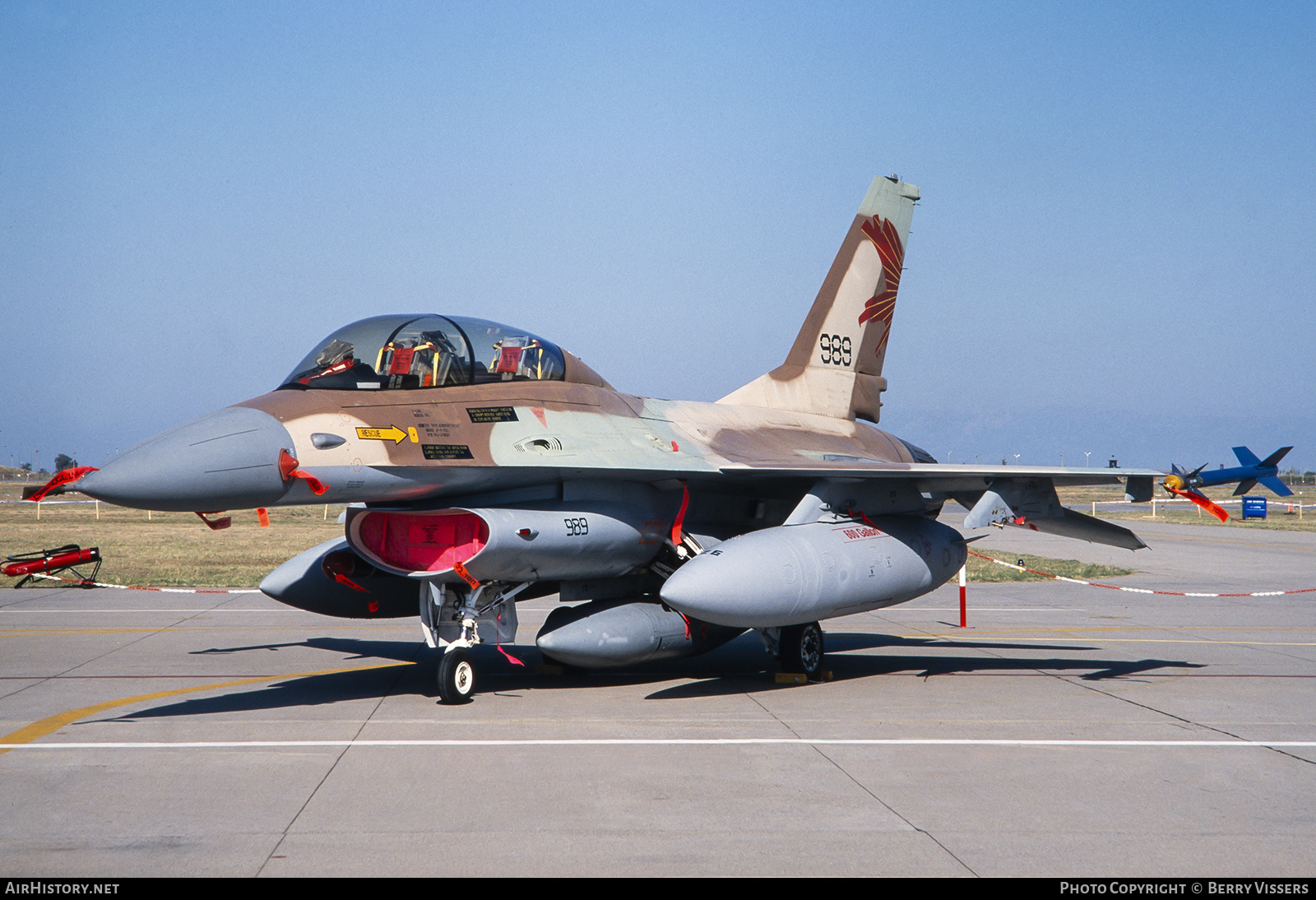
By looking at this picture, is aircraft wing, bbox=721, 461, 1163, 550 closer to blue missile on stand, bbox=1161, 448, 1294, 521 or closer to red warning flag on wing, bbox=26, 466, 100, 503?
→ blue missile on stand, bbox=1161, 448, 1294, 521

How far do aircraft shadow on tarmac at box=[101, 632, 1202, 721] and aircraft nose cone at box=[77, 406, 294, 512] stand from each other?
2.28 m

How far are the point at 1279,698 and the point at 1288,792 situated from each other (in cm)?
372

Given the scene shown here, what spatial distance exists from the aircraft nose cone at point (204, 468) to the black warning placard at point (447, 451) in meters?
1.14

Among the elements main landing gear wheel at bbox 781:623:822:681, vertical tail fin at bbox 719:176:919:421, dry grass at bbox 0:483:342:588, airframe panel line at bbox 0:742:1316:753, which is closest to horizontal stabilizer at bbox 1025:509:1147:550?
main landing gear wheel at bbox 781:623:822:681

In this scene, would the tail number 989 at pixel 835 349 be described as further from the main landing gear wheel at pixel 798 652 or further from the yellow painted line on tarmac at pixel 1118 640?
the main landing gear wheel at pixel 798 652

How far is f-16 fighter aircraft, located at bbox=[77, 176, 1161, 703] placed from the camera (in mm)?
7984

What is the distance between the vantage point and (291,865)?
4.74 meters

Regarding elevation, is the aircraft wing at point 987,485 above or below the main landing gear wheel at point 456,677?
above

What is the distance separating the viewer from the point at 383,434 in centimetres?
834

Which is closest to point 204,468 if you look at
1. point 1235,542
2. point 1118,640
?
point 1118,640

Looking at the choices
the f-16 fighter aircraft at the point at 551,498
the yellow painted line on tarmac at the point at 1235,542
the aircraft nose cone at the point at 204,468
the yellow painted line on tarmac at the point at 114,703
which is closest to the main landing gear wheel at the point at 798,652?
the f-16 fighter aircraft at the point at 551,498

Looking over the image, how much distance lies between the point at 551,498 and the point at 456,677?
1812mm

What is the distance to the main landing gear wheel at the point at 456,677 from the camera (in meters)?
8.84
